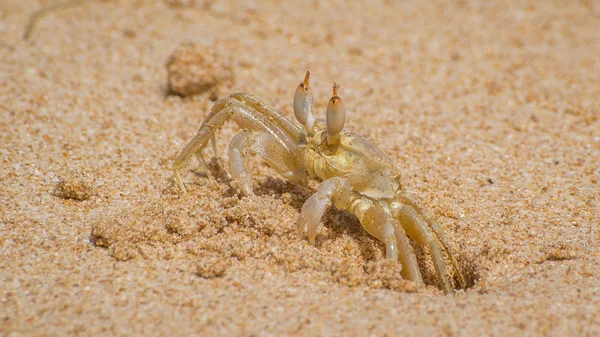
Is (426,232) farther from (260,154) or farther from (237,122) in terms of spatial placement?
(237,122)

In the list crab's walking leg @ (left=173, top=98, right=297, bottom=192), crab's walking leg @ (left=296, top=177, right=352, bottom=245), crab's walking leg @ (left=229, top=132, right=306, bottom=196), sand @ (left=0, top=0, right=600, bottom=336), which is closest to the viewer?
sand @ (left=0, top=0, right=600, bottom=336)

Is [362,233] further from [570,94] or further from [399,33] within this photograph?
[399,33]

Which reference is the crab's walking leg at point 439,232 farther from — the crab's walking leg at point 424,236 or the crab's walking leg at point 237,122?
the crab's walking leg at point 237,122

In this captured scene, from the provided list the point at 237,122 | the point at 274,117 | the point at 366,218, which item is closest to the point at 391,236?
the point at 366,218

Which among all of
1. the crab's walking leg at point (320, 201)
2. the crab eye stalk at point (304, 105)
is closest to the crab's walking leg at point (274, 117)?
the crab eye stalk at point (304, 105)

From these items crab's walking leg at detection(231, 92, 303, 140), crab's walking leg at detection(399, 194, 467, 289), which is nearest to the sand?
crab's walking leg at detection(399, 194, 467, 289)

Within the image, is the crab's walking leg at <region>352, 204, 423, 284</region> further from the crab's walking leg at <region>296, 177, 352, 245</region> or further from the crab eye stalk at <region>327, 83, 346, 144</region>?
the crab eye stalk at <region>327, 83, 346, 144</region>
